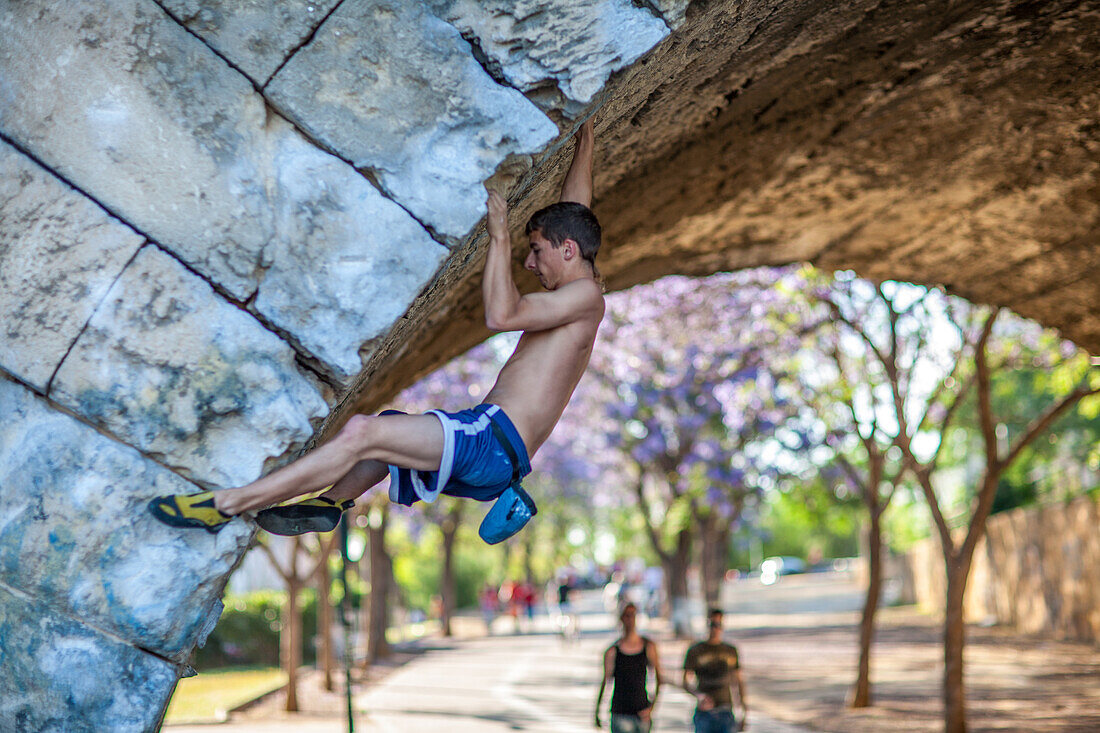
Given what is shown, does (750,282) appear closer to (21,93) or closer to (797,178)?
(797,178)

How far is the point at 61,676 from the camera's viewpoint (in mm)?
2766

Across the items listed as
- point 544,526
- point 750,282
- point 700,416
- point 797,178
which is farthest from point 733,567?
point 797,178

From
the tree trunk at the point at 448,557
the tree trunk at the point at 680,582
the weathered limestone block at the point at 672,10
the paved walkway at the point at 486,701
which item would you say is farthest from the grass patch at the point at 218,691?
the weathered limestone block at the point at 672,10

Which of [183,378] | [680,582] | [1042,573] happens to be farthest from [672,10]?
[1042,573]

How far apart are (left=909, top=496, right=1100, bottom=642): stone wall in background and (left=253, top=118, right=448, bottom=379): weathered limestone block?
1770 centimetres

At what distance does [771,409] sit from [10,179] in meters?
17.2

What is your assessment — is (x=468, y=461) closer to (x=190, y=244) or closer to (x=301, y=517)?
(x=301, y=517)

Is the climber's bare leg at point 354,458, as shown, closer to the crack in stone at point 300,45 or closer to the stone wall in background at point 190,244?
the stone wall in background at point 190,244

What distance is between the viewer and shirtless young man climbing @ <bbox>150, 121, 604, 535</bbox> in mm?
2912

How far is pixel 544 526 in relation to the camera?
4681cm

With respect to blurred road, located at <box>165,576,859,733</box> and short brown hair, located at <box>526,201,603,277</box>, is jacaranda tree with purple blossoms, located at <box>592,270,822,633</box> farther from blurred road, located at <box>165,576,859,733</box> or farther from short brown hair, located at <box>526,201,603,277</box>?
short brown hair, located at <box>526,201,603,277</box>

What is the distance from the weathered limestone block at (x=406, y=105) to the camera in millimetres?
3074

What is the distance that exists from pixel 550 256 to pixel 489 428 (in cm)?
67

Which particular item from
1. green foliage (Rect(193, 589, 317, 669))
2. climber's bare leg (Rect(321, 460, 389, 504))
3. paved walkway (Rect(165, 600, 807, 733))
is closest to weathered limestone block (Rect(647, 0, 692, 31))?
climber's bare leg (Rect(321, 460, 389, 504))
